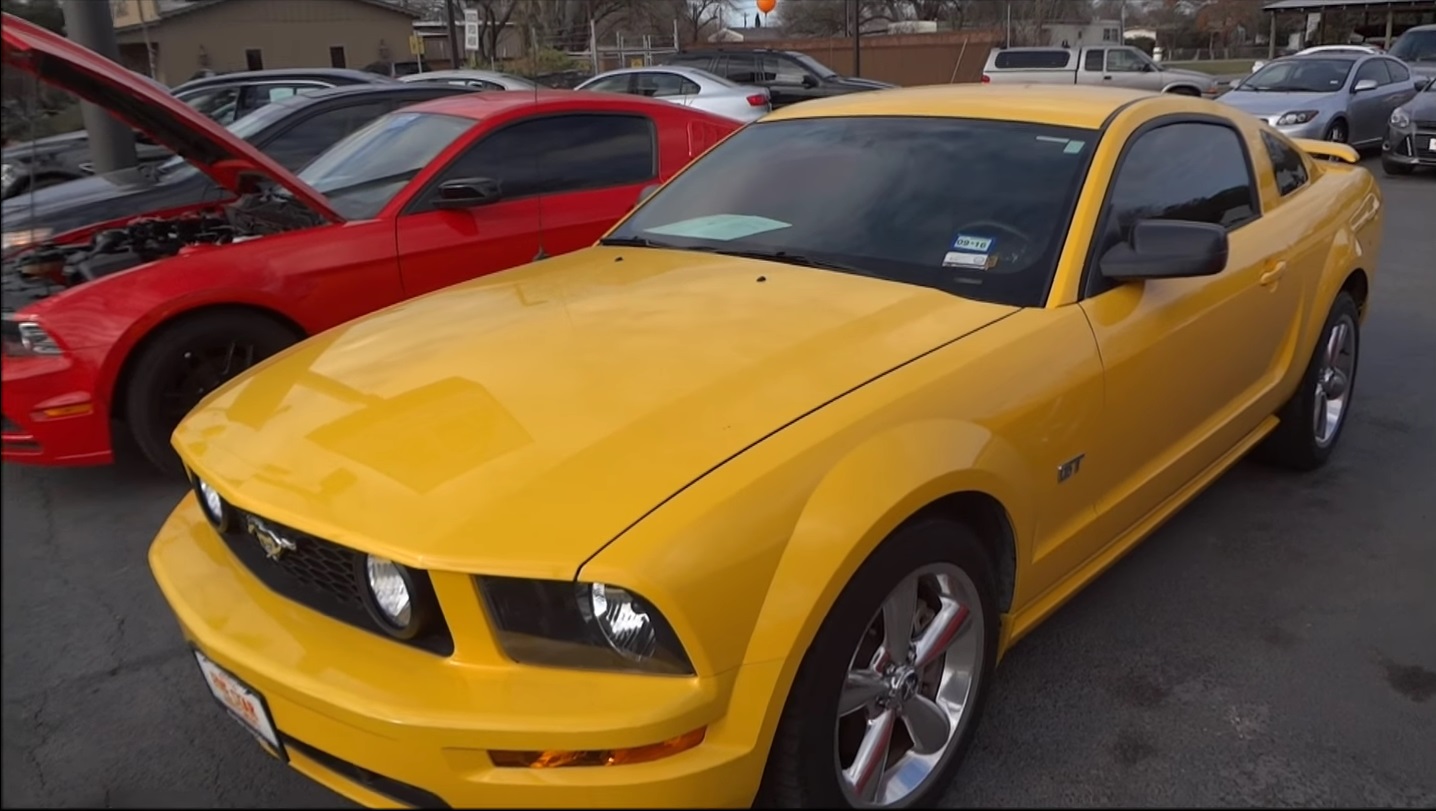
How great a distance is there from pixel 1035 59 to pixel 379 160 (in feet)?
68.7

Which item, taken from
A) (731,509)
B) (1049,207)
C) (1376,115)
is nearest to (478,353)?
(731,509)

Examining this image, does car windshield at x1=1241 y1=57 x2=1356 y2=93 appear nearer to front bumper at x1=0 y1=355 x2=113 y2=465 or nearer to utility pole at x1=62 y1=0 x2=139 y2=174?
utility pole at x1=62 y1=0 x2=139 y2=174

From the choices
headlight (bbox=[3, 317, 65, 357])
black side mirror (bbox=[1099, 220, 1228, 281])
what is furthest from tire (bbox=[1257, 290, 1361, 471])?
headlight (bbox=[3, 317, 65, 357])

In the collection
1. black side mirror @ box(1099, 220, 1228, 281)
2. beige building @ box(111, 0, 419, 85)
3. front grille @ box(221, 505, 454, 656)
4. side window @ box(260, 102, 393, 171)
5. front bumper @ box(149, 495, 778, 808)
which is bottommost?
front bumper @ box(149, 495, 778, 808)

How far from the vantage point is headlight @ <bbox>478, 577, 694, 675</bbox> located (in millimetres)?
1822

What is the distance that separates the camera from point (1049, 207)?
292 cm

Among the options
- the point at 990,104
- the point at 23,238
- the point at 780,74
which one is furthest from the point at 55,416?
the point at 780,74

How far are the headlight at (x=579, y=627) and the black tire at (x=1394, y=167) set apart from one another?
13781 millimetres

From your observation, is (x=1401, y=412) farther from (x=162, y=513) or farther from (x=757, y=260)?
(x=162, y=513)

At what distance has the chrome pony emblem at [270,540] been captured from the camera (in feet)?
6.98

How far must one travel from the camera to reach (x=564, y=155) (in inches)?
220

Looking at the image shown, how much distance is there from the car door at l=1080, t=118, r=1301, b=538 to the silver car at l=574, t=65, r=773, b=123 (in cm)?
1190

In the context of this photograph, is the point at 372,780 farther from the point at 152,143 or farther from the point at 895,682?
the point at 152,143

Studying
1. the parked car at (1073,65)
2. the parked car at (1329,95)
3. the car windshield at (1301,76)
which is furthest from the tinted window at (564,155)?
the parked car at (1073,65)
